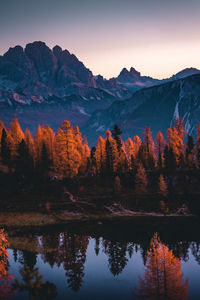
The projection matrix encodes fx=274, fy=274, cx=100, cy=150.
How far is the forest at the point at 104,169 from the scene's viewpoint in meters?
63.9

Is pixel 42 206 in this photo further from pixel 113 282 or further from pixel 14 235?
pixel 113 282

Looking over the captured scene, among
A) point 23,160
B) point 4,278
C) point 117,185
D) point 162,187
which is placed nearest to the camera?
point 4,278

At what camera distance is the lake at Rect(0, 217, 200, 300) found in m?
25.7

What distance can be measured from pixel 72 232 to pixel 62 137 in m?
26.6

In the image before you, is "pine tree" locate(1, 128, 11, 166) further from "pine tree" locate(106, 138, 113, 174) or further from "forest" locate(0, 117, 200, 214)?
"pine tree" locate(106, 138, 113, 174)

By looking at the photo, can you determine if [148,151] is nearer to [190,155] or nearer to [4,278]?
[190,155]

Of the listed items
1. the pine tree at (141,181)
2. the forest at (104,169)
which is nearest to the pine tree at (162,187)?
the forest at (104,169)

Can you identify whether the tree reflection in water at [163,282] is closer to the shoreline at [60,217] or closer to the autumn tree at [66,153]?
the shoreline at [60,217]

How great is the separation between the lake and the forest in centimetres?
992

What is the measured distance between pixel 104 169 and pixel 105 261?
39.2 meters

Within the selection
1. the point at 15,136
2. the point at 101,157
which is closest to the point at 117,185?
the point at 101,157

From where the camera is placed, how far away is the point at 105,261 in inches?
1433

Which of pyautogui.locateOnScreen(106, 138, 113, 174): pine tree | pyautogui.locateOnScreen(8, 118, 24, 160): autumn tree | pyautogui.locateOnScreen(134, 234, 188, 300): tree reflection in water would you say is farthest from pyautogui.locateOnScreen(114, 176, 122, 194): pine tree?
pyautogui.locateOnScreen(134, 234, 188, 300): tree reflection in water

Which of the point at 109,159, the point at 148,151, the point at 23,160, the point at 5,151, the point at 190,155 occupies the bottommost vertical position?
the point at 23,160
